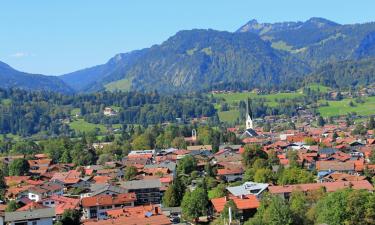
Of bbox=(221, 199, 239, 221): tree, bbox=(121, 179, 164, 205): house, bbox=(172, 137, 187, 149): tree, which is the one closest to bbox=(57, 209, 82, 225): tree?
bbox=(221, 199, 239, 221): tree

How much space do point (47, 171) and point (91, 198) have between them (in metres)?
20.1

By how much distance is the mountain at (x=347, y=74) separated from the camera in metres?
168

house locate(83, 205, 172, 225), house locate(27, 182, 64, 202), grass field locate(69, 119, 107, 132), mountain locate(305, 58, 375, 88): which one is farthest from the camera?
mountain locate(305, 58, 375, 88)

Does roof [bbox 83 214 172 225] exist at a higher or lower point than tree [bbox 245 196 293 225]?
lower

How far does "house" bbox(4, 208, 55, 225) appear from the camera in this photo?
2962 centimetres

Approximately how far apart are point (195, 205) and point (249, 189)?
563cm

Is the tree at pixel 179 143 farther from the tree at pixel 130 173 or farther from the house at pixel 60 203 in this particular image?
the house at pixel 60 203

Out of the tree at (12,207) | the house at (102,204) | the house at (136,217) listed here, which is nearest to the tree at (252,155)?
the house at (102,204)

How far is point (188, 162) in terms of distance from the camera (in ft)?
159

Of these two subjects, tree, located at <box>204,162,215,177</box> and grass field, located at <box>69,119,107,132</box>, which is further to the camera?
grass field, located at <box>69,119,107,132</box>

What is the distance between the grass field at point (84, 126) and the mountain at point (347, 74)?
72441 mm

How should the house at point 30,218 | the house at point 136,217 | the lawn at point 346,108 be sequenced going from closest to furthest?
the house at point 136,217 < the house at point 30,218 < the lawn at point 346,108

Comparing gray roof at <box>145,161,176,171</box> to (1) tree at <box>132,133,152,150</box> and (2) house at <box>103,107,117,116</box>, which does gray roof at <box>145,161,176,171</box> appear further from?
(2) house at <box>103,107,117,116</box>

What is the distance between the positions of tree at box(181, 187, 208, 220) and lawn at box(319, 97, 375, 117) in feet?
270
